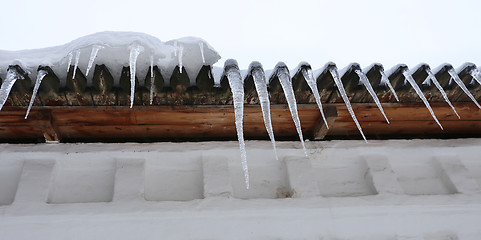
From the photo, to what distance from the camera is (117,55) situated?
7.41 feet

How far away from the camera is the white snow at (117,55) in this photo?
7.33ft

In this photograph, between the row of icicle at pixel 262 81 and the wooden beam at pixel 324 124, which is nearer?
the row of icicle at pixel 262 81

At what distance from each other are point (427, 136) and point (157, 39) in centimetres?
209

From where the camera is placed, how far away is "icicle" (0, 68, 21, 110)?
2.18 meters

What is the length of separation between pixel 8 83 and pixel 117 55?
1.87 feet

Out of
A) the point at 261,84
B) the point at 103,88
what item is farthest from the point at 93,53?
the point at 261,84

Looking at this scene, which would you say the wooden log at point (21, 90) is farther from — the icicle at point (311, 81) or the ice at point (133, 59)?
the icicle at point (311, 81)

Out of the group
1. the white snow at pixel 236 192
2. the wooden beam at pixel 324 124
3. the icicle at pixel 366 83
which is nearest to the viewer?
the icicle at pixel 366 83

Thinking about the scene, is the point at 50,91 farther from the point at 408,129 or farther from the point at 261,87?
the point at 408,129

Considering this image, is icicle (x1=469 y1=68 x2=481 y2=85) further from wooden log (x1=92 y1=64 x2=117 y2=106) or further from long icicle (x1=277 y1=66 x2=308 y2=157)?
wooden log (x1=92 y1=64 x2=117 y2=106)

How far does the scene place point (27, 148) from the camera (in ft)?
9.13

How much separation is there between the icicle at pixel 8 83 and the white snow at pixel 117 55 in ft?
0.17

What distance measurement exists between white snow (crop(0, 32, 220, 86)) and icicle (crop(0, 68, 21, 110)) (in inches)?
2.0

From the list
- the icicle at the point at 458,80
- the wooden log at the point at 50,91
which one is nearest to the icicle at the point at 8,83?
the wooden log at the point at 50,91
